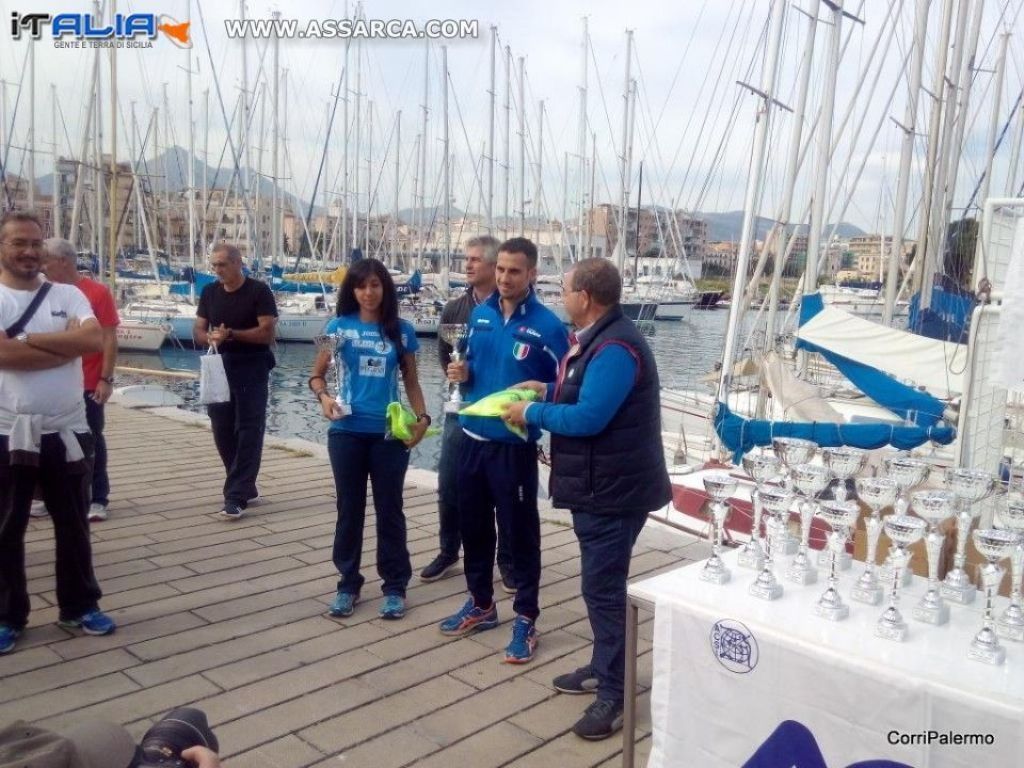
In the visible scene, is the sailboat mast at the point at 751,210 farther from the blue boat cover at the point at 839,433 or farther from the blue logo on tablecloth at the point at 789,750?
the blue logo on tablecloth at the point at 789,750

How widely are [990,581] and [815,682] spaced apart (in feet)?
1.59

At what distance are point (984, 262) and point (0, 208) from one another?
27997 mm

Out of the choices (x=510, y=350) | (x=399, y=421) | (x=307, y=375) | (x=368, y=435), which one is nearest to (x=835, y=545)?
(x=510, y=350)

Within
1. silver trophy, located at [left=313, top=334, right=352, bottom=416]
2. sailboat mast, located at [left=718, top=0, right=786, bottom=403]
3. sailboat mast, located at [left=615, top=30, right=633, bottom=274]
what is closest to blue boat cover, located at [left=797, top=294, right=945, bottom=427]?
sailboat mast, located at [left=718, top=0, right=786, bottom=403]

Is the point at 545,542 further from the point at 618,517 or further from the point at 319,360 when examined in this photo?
the point at 618,517

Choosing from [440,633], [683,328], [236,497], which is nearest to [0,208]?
[236,497]

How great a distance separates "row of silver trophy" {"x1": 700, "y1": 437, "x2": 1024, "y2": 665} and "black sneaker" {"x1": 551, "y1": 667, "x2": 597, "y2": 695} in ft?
3.30

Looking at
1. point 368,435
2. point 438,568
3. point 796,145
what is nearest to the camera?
point 368,435

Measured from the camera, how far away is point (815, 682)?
6.66 ft

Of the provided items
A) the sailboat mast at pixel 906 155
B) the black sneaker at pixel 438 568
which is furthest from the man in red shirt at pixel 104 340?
the sailboat mast at pixel 906 155

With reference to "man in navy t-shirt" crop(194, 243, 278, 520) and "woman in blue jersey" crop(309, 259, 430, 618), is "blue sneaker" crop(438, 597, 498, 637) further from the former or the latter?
"man in navy t-shirt" crop(194, 243, 278, 520)

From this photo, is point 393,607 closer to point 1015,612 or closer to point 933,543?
point 933,543

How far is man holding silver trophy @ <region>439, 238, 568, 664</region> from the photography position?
3492 millimetres

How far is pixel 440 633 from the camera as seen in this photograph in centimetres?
381
